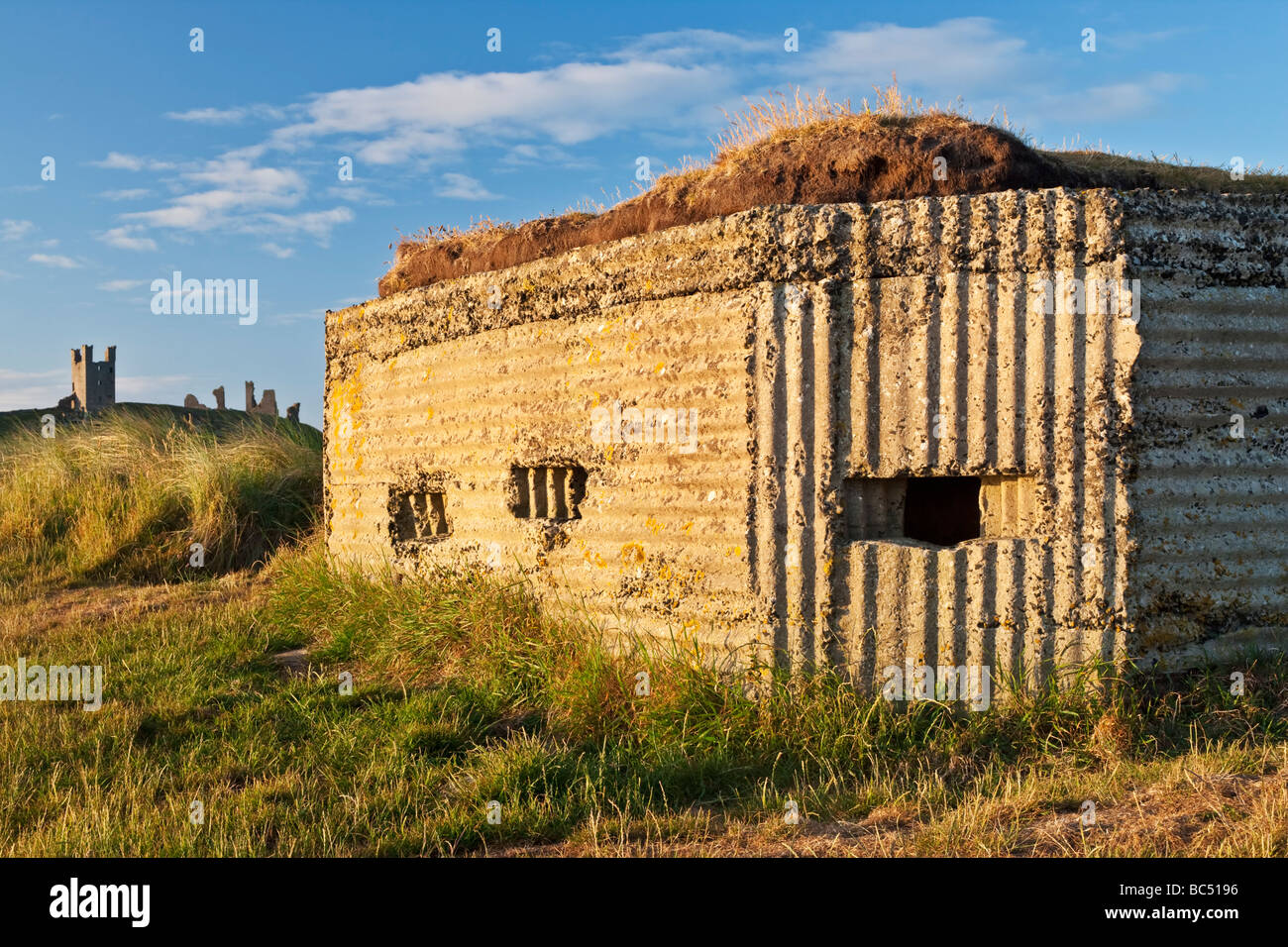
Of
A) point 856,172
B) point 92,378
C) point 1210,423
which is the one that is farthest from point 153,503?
point 92,378

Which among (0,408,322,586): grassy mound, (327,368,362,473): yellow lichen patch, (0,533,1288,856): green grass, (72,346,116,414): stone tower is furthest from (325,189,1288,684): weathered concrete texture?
(72,346,116,414): stone tower

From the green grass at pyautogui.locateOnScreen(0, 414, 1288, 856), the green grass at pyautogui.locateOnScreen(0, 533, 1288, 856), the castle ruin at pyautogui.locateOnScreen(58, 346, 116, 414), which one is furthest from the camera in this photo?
the castle ruin at pyautogui.locateOnScreen(58, 346, 116, 414)

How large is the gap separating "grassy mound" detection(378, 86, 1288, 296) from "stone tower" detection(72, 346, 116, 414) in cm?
3563

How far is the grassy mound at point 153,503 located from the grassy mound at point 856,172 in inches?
200

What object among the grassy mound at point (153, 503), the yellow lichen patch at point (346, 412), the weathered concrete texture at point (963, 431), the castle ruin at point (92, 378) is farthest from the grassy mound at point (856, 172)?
the castle ruin at point (92, 378)

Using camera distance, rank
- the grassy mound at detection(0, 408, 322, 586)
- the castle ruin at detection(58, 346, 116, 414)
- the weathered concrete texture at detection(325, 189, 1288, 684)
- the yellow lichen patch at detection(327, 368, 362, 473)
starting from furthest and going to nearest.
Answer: the castle ruin at detection(58, 346, 116, 414), the grassy mound at detection(0, 408, 322, 586), the yellow lichen patch at detection(327, 368, 362, 473), the weathered concrete texture at detection(325, 189, 1288, 684)

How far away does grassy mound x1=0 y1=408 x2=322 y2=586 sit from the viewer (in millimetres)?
9102

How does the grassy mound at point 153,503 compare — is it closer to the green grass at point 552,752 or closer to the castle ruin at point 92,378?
the green grass at point 552,752

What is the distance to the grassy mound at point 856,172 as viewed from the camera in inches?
194

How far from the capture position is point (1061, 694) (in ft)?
14.4

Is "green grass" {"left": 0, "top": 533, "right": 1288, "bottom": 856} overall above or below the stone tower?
below

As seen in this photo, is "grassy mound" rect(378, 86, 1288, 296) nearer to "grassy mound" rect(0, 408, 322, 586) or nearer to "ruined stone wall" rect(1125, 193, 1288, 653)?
"ruined stone wall" rect(1125, 193, 1288, 653)

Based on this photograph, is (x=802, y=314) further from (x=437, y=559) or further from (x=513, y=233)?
(x=437, y=559)

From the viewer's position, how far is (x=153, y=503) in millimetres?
9562
